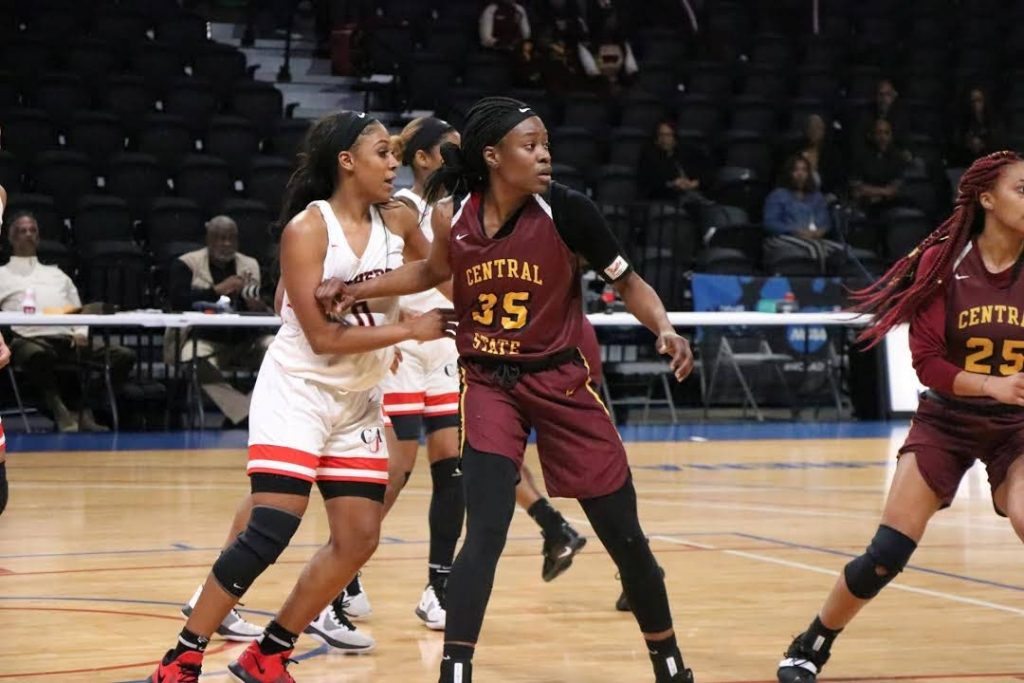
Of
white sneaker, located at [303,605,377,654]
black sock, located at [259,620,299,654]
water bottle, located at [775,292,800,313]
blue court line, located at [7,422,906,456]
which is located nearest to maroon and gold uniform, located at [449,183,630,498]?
black sock, located at [259,620,299,654]

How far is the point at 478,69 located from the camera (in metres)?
16.2

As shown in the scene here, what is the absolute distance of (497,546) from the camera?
4.41 metres

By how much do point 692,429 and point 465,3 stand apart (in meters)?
6.46

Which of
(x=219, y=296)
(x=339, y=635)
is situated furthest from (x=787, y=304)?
(x=339, y=635)

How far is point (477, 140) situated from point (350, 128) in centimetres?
41

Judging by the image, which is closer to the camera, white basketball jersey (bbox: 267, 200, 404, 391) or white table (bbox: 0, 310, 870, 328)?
white basketball jersey (bbox: 267, 200, 404, 391)

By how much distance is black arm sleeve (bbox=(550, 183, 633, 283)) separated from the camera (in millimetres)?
4582

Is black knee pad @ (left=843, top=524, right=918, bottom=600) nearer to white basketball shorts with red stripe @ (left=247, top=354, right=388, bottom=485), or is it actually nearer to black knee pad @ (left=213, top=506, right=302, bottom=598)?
white basketball shorts with red stripe @ (left=247, top=354, right=388, bottom=485)

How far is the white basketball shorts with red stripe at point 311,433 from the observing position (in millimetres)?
4629

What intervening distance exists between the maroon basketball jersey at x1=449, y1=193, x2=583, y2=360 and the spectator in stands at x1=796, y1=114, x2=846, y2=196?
11594mm

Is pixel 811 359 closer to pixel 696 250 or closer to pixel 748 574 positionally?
pixel 696 250

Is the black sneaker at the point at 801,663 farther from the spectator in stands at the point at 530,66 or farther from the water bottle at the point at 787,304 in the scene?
the spectator in stands at the point at 530,66

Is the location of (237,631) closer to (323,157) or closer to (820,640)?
(323,157)

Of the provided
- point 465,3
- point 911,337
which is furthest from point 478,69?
point 911,337
